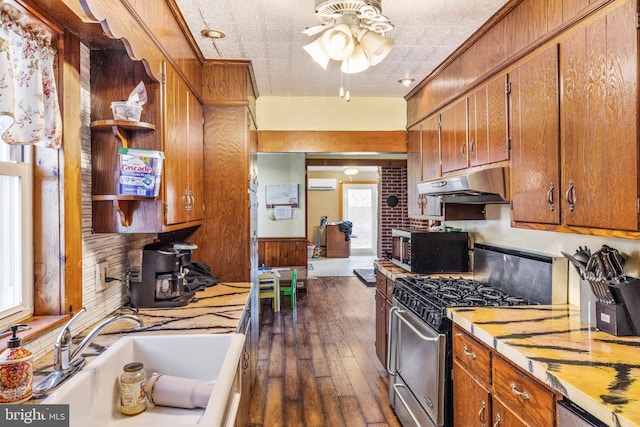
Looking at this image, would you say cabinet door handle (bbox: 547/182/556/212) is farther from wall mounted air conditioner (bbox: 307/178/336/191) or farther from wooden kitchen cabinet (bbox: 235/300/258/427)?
wall mounted air conditioner (bbox: 307/178/336/191)

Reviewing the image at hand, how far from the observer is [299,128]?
3881 millimetres

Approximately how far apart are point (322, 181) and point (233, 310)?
30.1 feet

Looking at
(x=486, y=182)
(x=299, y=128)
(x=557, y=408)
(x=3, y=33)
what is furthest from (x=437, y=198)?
(x=3, y=33)

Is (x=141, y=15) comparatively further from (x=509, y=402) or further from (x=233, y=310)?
(x=509, y=402)

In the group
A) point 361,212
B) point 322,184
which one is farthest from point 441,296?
point 361,212

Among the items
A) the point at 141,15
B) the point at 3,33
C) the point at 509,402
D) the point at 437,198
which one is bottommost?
the point at 509,402

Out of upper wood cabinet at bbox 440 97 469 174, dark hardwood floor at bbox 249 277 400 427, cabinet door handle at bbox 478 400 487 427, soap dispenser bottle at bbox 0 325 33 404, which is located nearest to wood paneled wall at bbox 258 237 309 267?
dark hardwood floor at bbox 249 277 400 427

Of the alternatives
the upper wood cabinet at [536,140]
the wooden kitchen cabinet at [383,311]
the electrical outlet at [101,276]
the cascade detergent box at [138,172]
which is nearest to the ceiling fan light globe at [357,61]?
the upper wood cabinet at [536,140]

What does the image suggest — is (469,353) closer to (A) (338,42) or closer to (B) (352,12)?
(A) (338,42)

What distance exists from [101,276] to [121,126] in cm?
71

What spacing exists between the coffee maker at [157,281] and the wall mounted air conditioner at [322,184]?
29.3 ft

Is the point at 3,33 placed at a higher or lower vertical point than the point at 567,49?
lower

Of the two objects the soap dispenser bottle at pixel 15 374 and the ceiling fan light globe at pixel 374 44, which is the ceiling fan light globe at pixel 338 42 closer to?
the ceiling fan light globe at pixel 374 44

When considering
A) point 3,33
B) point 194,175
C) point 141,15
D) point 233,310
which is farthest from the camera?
point 194,175
